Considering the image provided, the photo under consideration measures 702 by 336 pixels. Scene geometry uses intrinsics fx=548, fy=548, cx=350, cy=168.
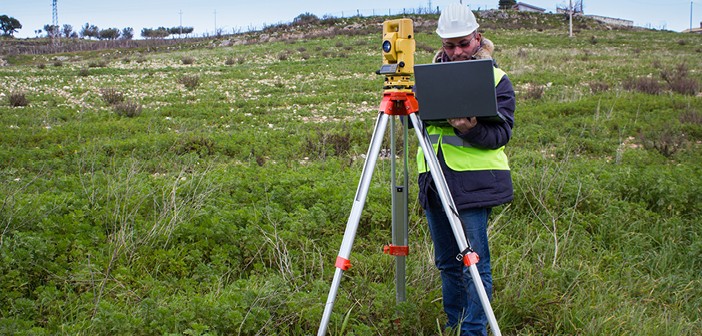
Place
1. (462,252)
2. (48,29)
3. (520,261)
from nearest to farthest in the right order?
(462,252), (520,261), (48,29)

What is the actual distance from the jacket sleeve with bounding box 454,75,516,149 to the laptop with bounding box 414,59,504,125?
0.62 ft

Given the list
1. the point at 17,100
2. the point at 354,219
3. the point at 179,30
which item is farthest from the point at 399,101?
the point at 179,30

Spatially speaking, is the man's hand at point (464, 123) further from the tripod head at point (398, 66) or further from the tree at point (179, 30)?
the tree at point (179, 30)

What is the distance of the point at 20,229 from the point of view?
409 cm

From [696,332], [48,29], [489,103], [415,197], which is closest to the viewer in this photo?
[489,103]

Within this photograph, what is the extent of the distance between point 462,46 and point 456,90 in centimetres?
46

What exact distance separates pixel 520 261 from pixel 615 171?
2863mm

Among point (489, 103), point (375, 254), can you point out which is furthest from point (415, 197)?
point (489, 103)

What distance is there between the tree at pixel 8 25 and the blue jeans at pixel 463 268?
83.5m

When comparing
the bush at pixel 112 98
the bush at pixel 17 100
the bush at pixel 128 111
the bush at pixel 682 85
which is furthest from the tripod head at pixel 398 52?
the bush at pixel 682 85

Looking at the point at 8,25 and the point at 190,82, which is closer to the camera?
the point at 190,82

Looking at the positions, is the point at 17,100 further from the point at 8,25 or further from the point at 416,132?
the point at 8,25

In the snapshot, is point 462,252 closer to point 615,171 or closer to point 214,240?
point 214,240

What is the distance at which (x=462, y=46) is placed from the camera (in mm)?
2666
